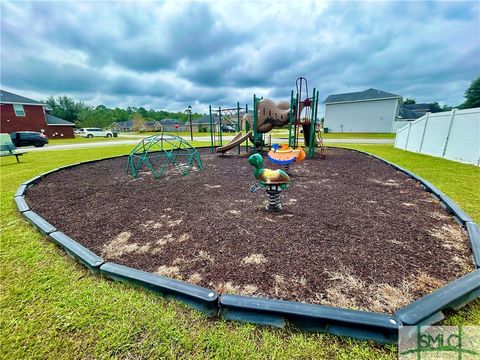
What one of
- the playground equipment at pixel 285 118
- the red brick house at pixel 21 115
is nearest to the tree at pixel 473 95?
the playground equipment at pixel 285 118

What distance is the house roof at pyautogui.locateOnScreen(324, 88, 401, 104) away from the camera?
32.3 meters

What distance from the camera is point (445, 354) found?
137 centimetres

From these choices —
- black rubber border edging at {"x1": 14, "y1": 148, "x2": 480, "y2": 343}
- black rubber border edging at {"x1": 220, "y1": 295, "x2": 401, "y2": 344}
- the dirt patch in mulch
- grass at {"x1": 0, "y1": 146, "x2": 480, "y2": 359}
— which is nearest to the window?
the dirt patch in mulch

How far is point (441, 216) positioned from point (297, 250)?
2593 millimetres

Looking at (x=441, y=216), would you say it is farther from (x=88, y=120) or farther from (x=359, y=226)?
(x=88, y=120)

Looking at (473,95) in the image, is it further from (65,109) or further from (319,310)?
(65,109)

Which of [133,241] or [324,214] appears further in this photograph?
[324,214]

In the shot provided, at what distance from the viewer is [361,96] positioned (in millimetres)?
34250

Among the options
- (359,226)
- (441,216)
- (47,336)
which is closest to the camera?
(47,336)

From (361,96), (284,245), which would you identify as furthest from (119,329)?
(361,96)

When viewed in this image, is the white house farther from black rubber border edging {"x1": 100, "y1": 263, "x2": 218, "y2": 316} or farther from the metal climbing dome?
black rubber border edging {"x1": 100, "y1": 263, "x2": 218, "y2": 316}

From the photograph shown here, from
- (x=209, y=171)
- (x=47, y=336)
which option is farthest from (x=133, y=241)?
(x=209, y=171)

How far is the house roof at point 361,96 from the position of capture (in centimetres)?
3233

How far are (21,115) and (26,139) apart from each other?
13.4 meters
